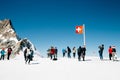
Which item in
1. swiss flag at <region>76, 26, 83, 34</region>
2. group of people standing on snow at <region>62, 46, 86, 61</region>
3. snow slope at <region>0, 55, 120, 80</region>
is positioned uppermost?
swiss flag at <region>76, 26, 83, 34</region>

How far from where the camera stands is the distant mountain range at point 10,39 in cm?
5421

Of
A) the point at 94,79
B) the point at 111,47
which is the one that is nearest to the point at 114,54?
the point at 111,47

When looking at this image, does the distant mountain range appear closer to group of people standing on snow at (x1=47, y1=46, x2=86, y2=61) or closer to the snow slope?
group of people standing on snow at (x1=47, y1=46, x2=86, y2=61)

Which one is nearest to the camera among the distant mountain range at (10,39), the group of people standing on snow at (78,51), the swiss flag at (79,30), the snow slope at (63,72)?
the snow slope at (63,72)

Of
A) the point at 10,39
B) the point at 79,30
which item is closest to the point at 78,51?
the point at 79,30

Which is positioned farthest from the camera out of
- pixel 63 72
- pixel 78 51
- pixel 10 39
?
pixel 10 39

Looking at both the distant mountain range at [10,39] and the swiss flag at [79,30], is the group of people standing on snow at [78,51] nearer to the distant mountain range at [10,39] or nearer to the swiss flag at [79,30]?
the swiss flag at [79,30]

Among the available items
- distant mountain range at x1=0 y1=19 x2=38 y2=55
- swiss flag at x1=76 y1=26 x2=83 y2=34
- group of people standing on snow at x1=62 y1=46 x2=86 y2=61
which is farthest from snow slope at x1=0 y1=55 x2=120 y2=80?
distant mountain range at x1=0 y1=19 x2=38 y2=55

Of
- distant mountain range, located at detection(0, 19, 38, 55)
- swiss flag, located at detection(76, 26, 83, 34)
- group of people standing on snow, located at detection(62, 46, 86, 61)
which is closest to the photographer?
group of people standing on snow, located at detection(62, 46, 86, 61)

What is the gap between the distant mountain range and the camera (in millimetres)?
54206

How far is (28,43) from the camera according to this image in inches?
2343

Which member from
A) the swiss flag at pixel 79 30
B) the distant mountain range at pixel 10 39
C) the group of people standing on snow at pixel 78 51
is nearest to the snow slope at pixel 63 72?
the group of people standing on snow at pixel 78 51

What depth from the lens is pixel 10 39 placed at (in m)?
56.7

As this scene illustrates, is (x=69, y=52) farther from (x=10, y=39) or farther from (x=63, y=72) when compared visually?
(x=10, y=39)
